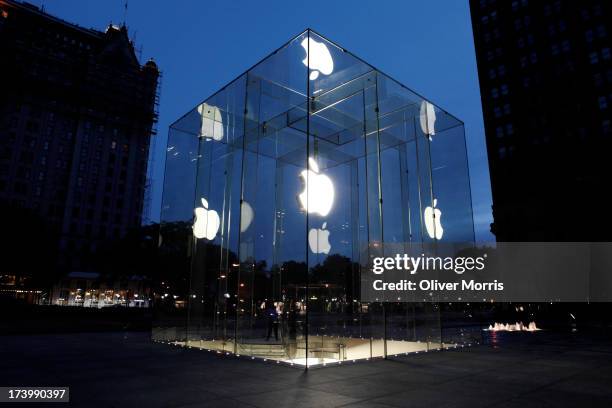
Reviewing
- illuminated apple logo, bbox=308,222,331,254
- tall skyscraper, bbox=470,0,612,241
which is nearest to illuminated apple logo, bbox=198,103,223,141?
illuminated apple logo, bbox=308,222,331,254

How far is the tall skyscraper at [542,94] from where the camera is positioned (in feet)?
140

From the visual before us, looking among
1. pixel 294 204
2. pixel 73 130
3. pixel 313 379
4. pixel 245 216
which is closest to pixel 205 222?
pixel 245 216

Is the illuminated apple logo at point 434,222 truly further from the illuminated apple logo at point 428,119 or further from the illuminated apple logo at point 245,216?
the illuminated apple logo at point 245,216

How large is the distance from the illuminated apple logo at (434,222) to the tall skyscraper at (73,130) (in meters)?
60.2

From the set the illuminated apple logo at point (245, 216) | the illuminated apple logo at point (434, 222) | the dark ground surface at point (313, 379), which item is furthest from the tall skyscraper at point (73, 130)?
the illuminated apple logo at point (434, 222)

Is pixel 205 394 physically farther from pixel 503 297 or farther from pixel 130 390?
pixel 503 297

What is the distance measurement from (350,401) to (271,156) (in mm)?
9764

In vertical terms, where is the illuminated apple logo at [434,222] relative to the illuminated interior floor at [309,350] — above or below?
above

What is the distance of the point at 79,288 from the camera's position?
59656 millimetres

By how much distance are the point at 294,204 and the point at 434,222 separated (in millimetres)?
4406

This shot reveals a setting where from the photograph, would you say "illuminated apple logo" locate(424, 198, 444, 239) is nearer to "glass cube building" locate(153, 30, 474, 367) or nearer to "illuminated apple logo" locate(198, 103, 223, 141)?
"glass cube building" locate(153, 30, 474, 367)

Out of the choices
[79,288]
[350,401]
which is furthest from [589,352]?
[79,288]

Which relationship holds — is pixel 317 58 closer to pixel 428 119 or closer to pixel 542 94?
pixel 428 119

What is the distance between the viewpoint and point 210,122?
12805 millimetres
